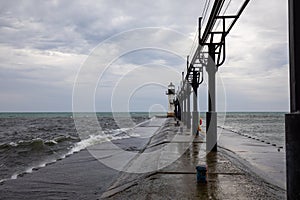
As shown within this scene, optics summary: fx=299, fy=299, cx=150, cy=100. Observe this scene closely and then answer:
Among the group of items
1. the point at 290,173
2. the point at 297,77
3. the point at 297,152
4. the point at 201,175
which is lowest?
the point at 201,175

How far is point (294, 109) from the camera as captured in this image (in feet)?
11.8

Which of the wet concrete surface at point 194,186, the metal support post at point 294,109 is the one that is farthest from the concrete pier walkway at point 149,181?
the metal support post at point 294,109

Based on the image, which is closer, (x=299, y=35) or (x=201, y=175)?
(x=299, y=35)

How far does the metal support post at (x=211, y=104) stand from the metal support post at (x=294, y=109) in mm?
6378

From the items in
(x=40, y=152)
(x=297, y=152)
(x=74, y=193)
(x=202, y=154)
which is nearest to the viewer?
(x=297, y=152)

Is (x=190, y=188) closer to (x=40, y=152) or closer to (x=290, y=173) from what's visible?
(x=290, y=173)

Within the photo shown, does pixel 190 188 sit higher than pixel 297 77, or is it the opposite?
pixel 297 77

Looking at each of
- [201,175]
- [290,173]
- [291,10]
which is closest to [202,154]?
[201,175]

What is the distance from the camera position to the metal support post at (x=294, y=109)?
3.57 metres

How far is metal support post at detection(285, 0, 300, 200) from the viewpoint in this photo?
3.57 metres

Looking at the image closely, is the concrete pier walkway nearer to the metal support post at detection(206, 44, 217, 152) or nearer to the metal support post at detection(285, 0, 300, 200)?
the metal support post at detection(206, 44, 217, 152)

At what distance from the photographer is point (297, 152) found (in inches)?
141

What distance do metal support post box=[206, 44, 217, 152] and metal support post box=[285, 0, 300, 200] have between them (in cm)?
638

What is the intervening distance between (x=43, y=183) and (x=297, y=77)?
7859 mm
